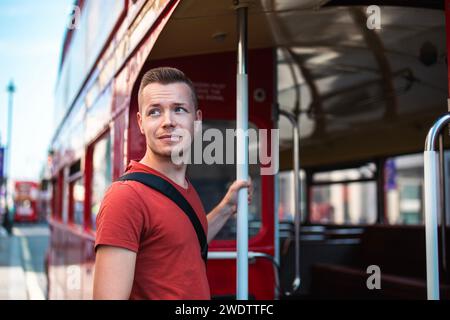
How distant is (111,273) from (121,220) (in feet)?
0.45

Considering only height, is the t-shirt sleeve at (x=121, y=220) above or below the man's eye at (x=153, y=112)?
below

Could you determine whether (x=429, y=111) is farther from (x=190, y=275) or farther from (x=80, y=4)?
(x=190, y=275)

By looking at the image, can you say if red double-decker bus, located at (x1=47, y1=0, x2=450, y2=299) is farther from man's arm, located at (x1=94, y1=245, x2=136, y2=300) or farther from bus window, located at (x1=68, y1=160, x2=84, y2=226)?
man's arm, located at (x1=94, y1=245, x2=136, y2=300)

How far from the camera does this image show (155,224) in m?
1.62

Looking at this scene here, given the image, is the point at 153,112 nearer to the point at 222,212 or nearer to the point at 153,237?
the point at 153,237

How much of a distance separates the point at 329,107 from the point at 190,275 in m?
5.06

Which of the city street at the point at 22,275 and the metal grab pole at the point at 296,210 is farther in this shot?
the city street at the point at 22,275

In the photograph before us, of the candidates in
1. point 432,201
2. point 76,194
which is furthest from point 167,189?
point 76,194

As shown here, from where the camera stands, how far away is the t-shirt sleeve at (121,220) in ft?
5.05

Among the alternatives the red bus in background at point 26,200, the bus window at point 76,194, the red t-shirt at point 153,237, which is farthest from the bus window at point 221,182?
the red bus in background at point 26,200

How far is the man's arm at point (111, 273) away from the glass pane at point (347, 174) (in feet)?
21.0

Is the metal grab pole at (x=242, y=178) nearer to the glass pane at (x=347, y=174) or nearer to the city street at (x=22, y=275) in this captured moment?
the city street at (x=22, y=275)

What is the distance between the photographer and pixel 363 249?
727 cm
